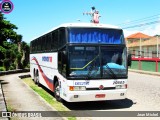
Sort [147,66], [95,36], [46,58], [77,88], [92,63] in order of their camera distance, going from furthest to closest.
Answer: [147,66] → [46,58] → [95,36] → [92,63] → [77,88]


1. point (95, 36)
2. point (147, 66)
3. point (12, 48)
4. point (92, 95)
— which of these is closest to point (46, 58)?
point (95, 36)

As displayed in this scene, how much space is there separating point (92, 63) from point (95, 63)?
111 mm

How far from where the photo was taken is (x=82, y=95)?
11.9 metres

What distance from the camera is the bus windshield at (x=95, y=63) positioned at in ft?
39.3

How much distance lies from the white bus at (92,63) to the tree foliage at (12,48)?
2029cm

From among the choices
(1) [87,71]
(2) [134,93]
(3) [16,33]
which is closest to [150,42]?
(3) [16,33]

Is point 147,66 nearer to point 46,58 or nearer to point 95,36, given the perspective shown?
point 46,58

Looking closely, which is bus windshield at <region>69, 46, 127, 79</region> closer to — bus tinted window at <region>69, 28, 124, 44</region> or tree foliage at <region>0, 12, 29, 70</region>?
bus tinted window at <region>69, 28, 124, 44</region>

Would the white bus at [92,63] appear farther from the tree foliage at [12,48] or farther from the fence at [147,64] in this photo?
the fence at [147,64]

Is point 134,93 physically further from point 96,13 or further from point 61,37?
point 96,13

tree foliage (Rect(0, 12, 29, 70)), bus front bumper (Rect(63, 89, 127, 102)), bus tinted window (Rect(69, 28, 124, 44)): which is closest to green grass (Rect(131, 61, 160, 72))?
tree foliage (Rect(0, 12, 29, 70))

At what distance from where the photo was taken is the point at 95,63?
39.8 ft

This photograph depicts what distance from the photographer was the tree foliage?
35.5 m

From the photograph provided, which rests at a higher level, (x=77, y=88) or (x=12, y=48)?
(x=12, y=48)
